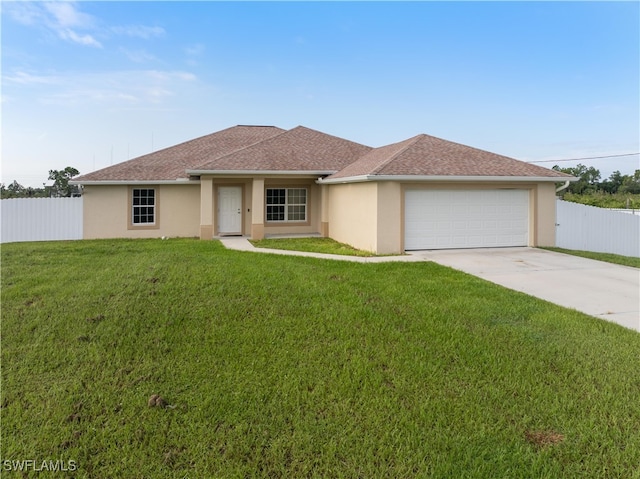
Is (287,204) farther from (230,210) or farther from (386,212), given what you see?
(386,212)

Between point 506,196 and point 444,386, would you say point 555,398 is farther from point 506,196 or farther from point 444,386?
point 506,196

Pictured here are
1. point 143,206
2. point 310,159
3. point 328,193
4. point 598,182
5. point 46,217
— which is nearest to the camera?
point 46,217

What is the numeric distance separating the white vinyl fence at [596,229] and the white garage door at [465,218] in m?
4.59

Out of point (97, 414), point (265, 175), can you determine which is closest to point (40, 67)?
point (265, 175)

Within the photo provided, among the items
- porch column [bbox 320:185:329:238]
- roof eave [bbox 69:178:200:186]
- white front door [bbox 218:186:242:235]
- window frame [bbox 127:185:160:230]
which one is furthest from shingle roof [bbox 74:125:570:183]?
white front door [bbox 218:186:242:235]

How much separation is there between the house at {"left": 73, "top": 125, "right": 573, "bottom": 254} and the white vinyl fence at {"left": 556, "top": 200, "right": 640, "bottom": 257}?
3850mm

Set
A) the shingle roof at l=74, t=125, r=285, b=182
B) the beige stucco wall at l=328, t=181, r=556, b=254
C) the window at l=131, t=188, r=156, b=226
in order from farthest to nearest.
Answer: the window at l=131, t=188, r=156, b=226 → the shingle roof at l=74, t=125, r=285, b=182 → the beige stucco wall at l=328, t=181, r=556, b=254

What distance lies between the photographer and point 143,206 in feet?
59.2

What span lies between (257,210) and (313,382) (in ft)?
42.4

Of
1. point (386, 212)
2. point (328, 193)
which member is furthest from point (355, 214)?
point (328, 193)

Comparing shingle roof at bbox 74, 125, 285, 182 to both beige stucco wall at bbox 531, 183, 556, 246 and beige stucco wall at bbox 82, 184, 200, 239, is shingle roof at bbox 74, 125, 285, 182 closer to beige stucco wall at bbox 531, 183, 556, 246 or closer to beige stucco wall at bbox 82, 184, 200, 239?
beige stucco wall at bbox 82, 184, 200, 239

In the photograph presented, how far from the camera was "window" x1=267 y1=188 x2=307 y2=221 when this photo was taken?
18.9 meters

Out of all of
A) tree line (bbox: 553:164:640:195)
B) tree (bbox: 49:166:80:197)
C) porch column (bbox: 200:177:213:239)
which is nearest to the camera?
porch column (bbox: 200:177:213:239)

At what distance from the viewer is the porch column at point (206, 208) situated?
16.4m
